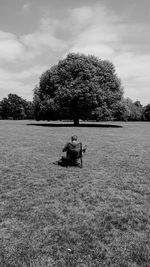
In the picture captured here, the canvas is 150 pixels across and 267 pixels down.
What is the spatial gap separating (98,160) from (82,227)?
8303 mm

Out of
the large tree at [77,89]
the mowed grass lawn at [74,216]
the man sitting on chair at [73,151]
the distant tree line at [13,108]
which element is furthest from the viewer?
the distant tree line at [13,108]

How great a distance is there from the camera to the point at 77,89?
45.8 m

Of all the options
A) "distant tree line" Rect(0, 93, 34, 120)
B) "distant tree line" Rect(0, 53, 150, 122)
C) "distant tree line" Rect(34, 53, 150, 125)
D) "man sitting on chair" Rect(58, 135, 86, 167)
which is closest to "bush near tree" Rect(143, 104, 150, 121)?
"distant tree line" Rect(0, 93, 34, 120)

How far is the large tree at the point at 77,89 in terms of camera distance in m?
46.1

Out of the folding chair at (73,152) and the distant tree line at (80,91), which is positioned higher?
the distant tree line at (80,91)

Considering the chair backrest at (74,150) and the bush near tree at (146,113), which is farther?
the bush near tree at (146,113)

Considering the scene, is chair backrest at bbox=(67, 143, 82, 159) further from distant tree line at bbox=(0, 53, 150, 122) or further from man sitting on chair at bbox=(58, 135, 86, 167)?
distant tree line at bbox=(0, 53, 150, 122)

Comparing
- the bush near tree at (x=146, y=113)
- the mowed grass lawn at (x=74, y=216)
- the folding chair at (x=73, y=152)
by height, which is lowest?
the mowed grass lawn at (x=74, y=216)

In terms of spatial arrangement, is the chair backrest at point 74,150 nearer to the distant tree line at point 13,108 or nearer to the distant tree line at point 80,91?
the distant tree line at point 80,91

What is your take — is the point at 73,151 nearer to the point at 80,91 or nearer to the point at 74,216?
the point at 74,216

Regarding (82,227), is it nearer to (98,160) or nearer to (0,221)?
(0,221)

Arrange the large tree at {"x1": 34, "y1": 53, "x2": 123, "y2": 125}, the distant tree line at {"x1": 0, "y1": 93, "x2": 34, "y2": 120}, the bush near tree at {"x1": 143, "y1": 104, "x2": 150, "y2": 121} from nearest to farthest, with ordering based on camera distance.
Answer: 1. the large tree at {"x1": 34, "y1": 53, "x2": 123, "y2": 125}
2. the bush near tree at {"x1": 143, "y1": 104, "x2": 150, "y2": 121}
3. the distant tree line at {"x1": 0, "y1": 93, "x2": 34, "y2": 120}

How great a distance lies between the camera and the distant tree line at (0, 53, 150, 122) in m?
46.2

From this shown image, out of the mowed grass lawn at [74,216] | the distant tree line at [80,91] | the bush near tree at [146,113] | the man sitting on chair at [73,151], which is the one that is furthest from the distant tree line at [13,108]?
the mowed grass lawn at [74,216]
